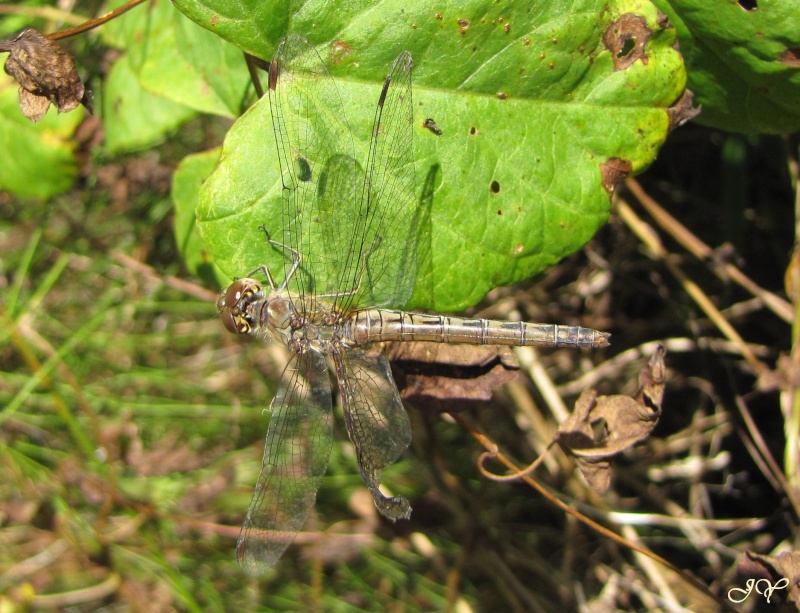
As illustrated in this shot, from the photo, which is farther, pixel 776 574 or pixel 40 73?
pixel 776 574

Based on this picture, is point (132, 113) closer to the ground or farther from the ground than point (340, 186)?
farther from the ground

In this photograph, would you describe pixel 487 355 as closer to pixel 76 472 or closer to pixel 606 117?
pixel 606 117

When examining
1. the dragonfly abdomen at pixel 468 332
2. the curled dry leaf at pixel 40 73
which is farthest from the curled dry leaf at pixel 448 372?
the curled dry leaf at pixel 40 73

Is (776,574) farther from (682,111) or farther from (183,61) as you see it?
(183,61)

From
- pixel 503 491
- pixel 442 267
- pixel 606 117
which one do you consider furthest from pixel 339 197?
pixel 503 491

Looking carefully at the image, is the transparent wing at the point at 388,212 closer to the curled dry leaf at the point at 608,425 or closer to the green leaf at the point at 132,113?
the curled dry leaf at the point at 608,425

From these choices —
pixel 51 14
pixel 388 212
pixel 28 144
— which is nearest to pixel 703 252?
pixel 388 212
